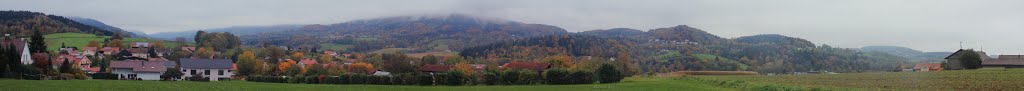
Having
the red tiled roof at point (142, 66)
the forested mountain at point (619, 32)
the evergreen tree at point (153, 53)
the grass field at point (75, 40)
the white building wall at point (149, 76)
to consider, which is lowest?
the white building wall at point (149, 76)

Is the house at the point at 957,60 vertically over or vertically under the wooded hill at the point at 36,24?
under

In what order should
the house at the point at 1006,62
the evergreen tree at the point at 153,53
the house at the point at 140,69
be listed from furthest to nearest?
the evergreen tree at the point at 153,53, the house at the point at 140,69, the house at the point at 1006,62

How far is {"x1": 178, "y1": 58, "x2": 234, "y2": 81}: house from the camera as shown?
88.8 metres

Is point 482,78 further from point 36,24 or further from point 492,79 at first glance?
point 36,24

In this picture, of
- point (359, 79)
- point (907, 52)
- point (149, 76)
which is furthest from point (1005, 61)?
point (149, 76)

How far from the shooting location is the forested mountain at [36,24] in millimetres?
125625

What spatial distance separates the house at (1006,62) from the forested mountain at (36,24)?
10579cm

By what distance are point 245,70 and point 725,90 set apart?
2400 inches

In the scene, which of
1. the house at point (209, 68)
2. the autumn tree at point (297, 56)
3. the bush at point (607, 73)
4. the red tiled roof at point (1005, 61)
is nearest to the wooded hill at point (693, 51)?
the red tiled roof at point (1005, 61)

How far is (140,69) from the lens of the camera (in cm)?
8138

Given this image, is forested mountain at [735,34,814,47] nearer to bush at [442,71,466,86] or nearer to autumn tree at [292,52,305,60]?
autumn tree at [292,52,305,60]

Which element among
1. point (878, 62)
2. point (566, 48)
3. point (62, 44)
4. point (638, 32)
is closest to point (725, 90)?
point (878, 62)

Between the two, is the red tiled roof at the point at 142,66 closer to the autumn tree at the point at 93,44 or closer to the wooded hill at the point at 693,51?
the autumn tree at the point at 93,44

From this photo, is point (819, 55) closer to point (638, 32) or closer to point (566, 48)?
point (566, 48)
